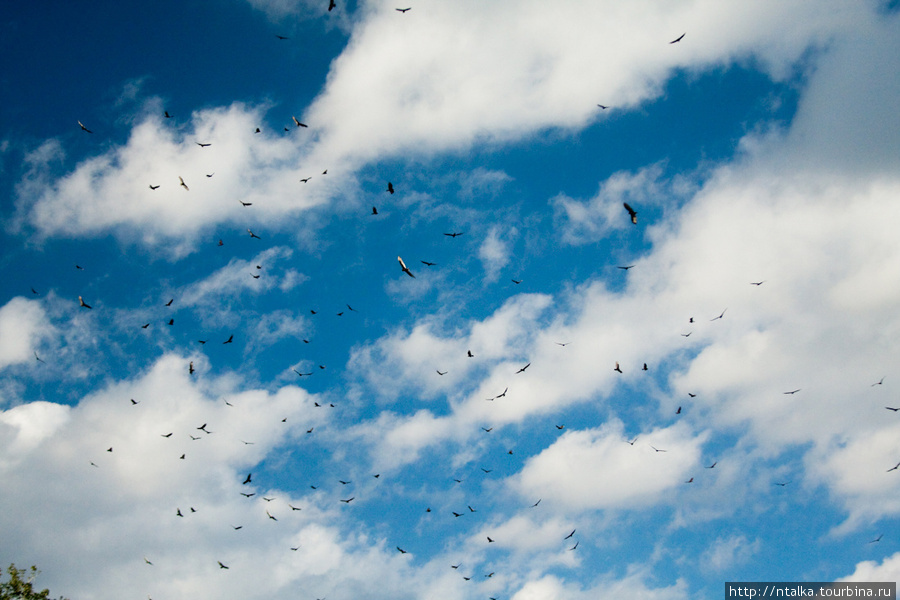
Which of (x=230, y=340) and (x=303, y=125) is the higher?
(x=303, y=125)

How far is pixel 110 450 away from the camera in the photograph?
4553 cm

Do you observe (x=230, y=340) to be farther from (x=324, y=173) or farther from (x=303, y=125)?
(x=303, y=125)

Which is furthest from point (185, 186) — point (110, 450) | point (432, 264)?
point (110, 450)

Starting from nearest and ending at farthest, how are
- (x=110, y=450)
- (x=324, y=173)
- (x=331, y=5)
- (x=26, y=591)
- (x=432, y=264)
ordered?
(x=331, y=5) < (x=432, y=264) < (x=324, y=173) < (x=110, y=450) < (x=26, y=591)

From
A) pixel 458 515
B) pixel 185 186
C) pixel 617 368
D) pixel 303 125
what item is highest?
pixel 303 125

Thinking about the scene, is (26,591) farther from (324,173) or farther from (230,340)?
(324,173)

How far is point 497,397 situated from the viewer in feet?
128

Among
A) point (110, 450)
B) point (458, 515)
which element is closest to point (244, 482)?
point (110, 450)

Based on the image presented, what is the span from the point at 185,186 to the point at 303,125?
357 inches

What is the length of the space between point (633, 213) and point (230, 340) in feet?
106

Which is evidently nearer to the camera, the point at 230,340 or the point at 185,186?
the point at 185,186

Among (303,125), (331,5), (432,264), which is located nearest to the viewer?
(331,5)

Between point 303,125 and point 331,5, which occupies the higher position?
point 303,125

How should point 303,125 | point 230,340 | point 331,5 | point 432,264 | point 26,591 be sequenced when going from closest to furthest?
1. point 331,5
2. point 432,264
3. point 303,125
4. point 230,340
5. point 26,591
